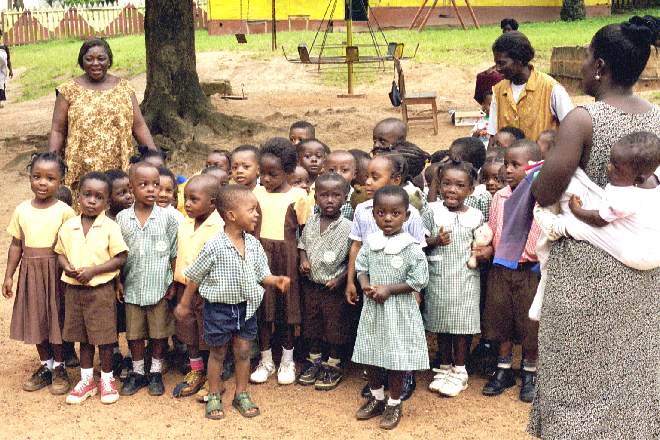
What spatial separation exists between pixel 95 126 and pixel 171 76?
606 cm

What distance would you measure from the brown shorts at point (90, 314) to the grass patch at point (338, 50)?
13.6 m

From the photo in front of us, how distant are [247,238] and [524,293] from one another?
1.58m

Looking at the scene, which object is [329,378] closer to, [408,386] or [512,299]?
[408,386]

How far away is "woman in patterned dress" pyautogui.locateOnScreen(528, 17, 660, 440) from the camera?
3043 millimetres

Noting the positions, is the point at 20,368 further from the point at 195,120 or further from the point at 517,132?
the point at 195,120

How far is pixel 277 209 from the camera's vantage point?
5195mm

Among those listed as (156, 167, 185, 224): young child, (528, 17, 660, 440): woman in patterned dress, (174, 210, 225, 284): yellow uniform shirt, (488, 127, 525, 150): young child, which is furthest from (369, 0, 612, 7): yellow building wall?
(528, 17, 660, 440): woman in patterned dress

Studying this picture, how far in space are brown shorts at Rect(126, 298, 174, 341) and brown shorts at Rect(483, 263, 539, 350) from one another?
1.85 meters

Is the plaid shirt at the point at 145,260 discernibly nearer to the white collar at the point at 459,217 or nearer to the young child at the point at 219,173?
the young child at the point at 219,173

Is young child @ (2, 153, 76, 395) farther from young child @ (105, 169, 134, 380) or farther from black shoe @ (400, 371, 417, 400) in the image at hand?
black shoe @ (400, 371, 417, 400)

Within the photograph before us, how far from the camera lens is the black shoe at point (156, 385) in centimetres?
506

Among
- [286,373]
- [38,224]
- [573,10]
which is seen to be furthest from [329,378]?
[573,10]

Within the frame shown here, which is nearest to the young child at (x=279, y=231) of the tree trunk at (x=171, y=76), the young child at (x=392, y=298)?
the young child at (x=392, y=298)

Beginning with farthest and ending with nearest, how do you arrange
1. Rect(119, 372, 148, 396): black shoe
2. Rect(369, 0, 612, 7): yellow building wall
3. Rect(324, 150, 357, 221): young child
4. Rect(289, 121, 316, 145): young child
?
Rect(369, 0, 612, 7): yellow building wall, Rect(289, 121, 316, 145): young child, Rect(324, 150, 357, 221): young child, Rect(119, 372, 148, 396): black shoe
